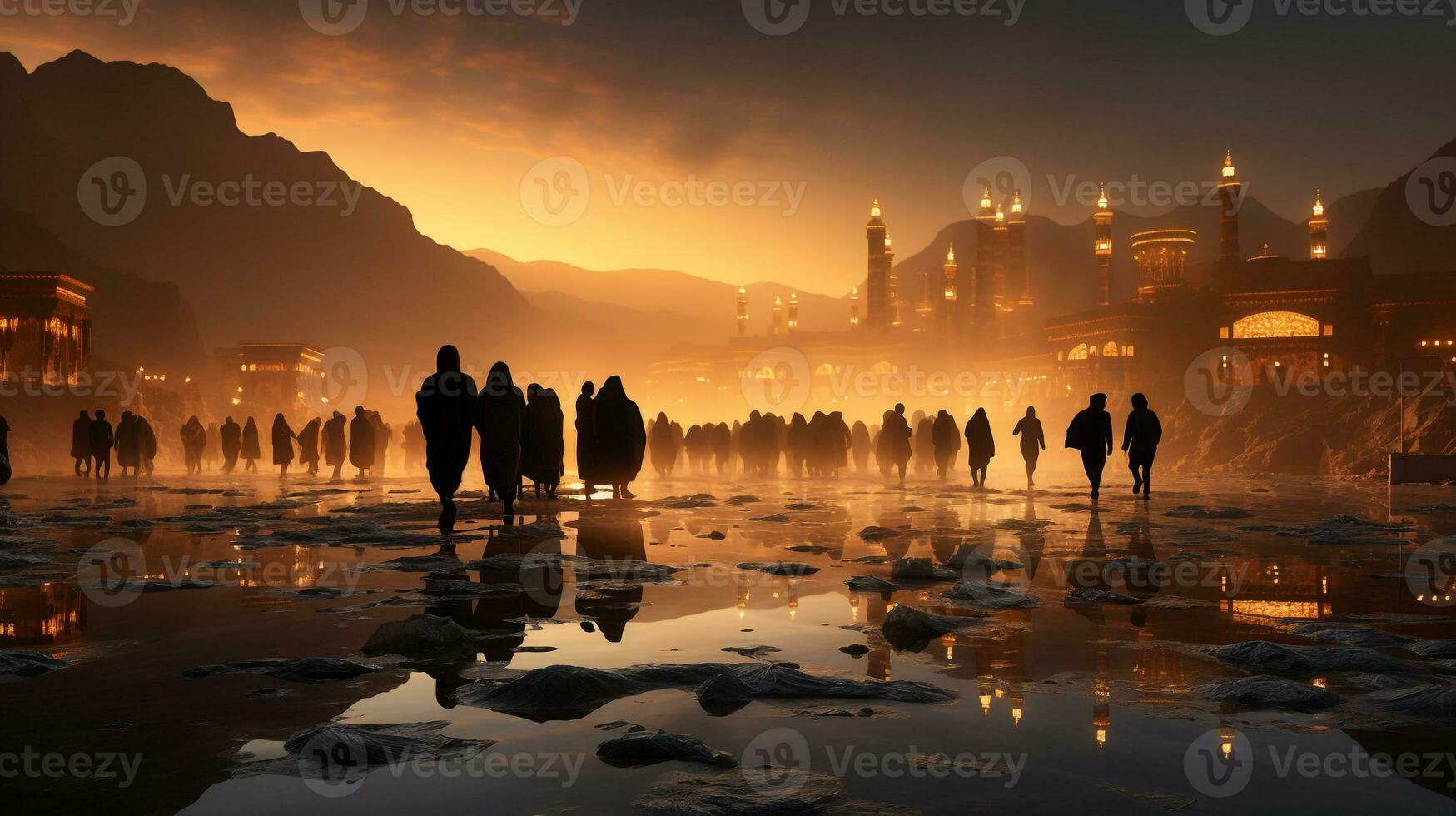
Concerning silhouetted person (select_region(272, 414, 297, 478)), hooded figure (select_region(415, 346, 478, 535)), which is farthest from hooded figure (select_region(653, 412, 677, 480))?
hooded figure (select_region(415, 346, 478, 535))

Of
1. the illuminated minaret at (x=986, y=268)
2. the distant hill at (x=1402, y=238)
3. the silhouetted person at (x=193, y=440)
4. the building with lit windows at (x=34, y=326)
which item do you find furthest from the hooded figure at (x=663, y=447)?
the distant hill at (x=1402, y=238)

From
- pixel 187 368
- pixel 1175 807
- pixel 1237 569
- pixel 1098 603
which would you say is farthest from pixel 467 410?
pixel 187 368

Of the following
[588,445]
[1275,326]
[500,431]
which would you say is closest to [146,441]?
[588,445]

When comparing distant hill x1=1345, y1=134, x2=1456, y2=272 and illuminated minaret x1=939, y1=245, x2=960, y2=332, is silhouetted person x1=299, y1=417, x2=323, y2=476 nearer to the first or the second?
illuminated minaret x1=939, y1=245, x2=960, y2=332

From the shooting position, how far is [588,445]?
58.0 feet

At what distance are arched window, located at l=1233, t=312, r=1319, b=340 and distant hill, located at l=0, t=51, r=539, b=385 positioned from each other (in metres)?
116

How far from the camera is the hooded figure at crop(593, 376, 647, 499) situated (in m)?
16.5

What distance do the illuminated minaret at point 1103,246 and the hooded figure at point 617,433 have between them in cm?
7952

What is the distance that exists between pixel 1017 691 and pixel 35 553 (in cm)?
932

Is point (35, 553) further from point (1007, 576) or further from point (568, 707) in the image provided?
point (1007, 576)

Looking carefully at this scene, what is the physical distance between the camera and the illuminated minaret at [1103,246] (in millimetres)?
90250

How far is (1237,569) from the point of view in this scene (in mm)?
8633

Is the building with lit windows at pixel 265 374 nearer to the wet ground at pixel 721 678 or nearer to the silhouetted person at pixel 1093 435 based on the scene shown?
the silhouetted person at pixel 1093 435

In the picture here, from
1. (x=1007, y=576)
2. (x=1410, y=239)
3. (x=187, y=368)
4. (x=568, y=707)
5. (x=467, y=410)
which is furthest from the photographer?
(x=1410, y=239)
